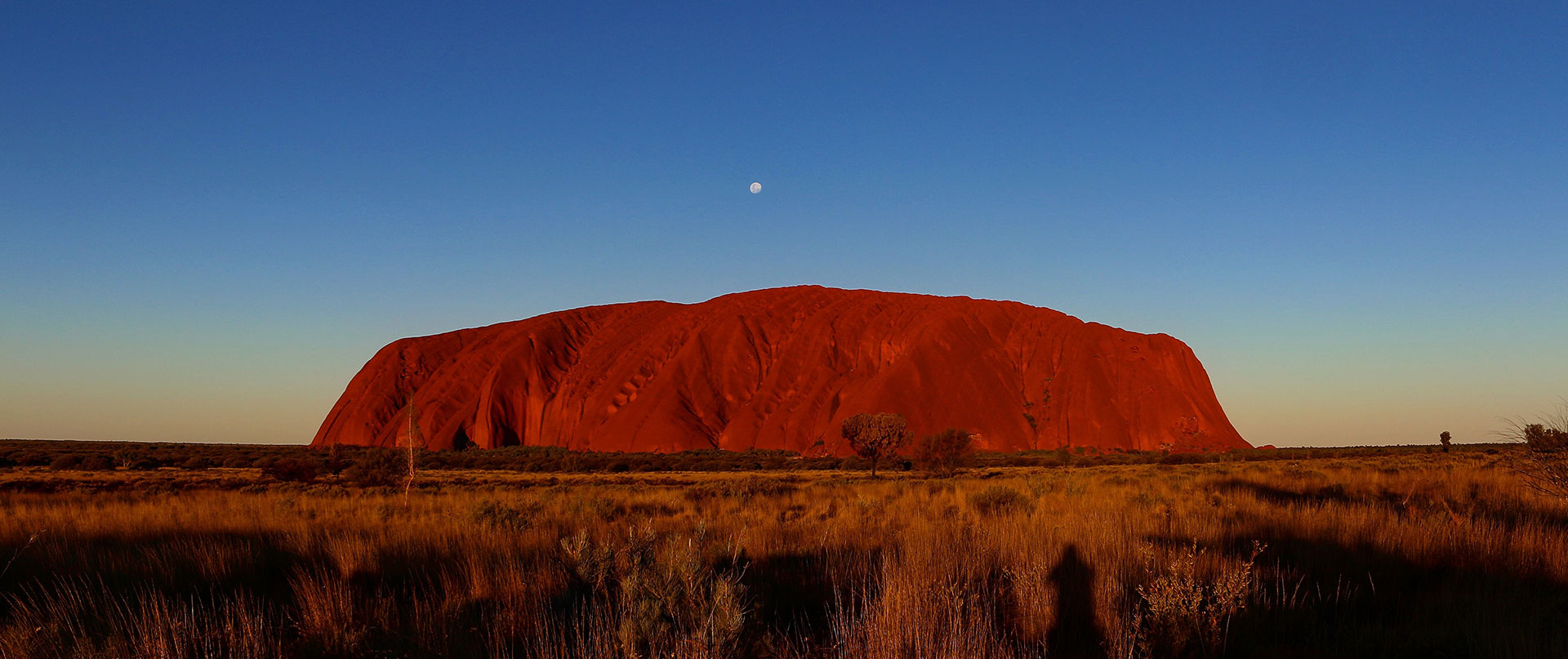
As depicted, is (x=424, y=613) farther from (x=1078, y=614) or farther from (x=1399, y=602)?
(x=1399, y=602)

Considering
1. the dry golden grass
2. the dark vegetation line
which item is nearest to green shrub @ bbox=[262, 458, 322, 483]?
the dark vegetation line

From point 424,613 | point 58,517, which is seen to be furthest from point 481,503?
point 424,613

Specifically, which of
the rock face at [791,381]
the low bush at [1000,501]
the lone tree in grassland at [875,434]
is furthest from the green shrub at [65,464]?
the low bush at [1000,501]

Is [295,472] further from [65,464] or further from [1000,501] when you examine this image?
[1000,501]

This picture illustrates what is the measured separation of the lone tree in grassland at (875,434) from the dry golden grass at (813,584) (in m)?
31.5

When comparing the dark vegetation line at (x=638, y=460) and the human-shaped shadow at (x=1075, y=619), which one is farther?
the dark vegetation line at (x=638, y=460)

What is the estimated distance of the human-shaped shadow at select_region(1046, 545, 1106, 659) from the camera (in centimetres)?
476

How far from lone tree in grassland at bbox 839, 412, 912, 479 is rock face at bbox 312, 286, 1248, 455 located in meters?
15.7

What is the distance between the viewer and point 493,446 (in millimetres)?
73188

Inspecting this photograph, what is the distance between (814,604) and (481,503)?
9.71 metres

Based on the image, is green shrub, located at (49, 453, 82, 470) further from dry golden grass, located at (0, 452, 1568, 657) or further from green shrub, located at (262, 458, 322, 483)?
dry golden grass, located at (0, 452, 1568, 657)

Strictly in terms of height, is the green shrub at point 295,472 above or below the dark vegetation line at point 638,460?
above

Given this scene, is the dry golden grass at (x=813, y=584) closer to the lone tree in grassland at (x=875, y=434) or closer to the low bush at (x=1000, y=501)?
the low bush at (x=1000, y=501)

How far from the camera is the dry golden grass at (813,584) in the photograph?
14.4ft
